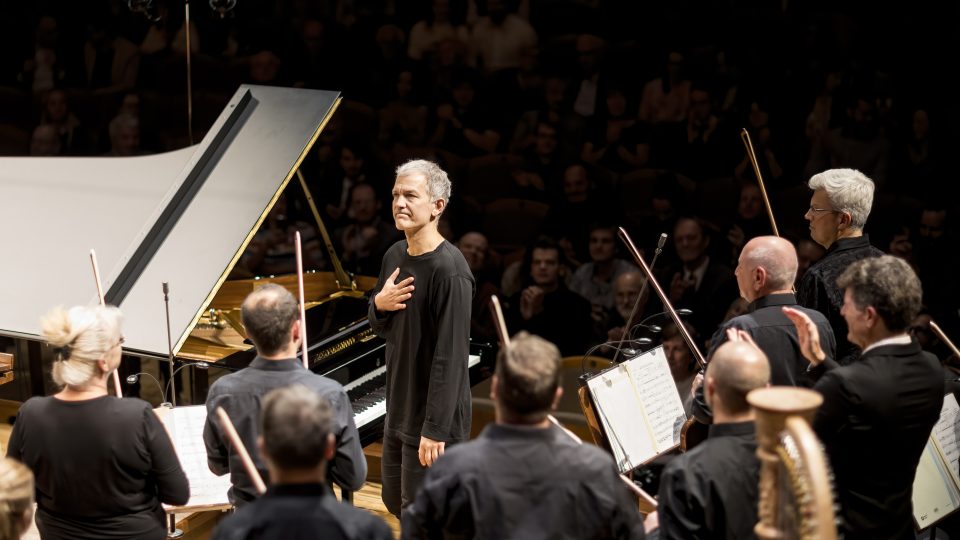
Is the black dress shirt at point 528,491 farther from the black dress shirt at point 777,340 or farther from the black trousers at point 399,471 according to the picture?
the black trousers at point 399,471

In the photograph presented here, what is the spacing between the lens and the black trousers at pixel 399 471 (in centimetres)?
351

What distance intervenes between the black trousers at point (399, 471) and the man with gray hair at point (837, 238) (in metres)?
1.45

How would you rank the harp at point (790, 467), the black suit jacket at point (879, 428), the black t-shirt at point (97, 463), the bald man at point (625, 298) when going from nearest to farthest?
the harp at point (790, 467), the black t-shirt at point (97, 463), the black suit jacket at point (879, 428), the bald man at point (625, 298)

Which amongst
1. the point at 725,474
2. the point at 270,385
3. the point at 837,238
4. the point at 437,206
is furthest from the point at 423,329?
the point at 837,238

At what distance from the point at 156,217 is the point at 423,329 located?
57.6 inches

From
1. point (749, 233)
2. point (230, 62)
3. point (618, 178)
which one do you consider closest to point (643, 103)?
point (618, 178)

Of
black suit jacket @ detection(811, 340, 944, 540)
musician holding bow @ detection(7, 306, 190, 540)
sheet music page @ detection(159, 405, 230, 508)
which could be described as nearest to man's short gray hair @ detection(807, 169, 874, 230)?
black suit jacket @ detection(811, 340, 944, 540)

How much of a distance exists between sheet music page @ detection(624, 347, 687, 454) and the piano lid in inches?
63.2

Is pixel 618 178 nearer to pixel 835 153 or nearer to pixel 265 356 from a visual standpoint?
pixel 835 153

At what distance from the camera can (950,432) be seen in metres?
→ 3.45

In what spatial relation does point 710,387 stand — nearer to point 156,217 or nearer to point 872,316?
point 872,316

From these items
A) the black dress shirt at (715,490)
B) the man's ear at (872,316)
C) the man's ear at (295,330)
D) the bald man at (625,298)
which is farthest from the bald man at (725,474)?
the bald man at (625,298)

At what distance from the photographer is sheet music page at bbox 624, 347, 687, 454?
142 inches

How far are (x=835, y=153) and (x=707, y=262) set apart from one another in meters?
1.00
